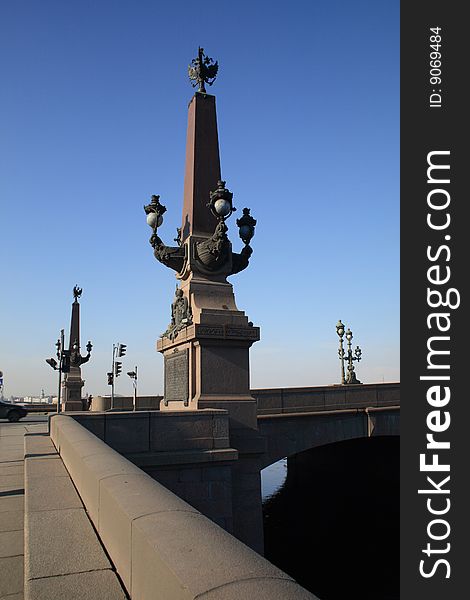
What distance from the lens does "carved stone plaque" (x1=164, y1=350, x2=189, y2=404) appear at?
1259cm

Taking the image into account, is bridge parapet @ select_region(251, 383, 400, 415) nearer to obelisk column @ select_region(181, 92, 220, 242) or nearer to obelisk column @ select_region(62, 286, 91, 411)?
obelisk column @ select_region(181, 92, 220, 242)

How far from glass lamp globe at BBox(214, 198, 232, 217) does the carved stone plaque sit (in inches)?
129

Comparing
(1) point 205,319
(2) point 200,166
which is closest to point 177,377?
(1) point 205,319

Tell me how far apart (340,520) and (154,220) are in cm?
1950

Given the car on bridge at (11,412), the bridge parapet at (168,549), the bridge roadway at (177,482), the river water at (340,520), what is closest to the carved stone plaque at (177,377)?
the bridge roadway at (177,482)

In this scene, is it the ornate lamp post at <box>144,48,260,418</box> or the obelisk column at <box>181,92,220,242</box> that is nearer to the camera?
the ornate lamp post at <box>144,48,260,418</box>

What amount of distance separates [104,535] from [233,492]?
7.84 metres

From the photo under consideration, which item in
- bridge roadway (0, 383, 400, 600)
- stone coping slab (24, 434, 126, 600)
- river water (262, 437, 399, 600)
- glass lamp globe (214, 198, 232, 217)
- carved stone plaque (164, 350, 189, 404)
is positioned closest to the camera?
bridge roadway (0, 383, 400, 600)

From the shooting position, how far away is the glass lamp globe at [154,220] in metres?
13.7

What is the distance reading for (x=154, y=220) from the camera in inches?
541

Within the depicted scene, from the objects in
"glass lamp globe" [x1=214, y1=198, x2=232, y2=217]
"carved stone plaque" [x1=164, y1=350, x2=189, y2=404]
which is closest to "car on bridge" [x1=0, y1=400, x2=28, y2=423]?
"carved stone plaque" [x1=164, y1=350, x2=189, y2=404]

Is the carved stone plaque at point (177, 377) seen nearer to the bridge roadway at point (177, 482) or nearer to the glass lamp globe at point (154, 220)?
the bridge roadway at point (177, 482)

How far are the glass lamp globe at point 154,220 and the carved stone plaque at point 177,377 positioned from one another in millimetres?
3206

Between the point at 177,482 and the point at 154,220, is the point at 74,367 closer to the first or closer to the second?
the point at 154,220
